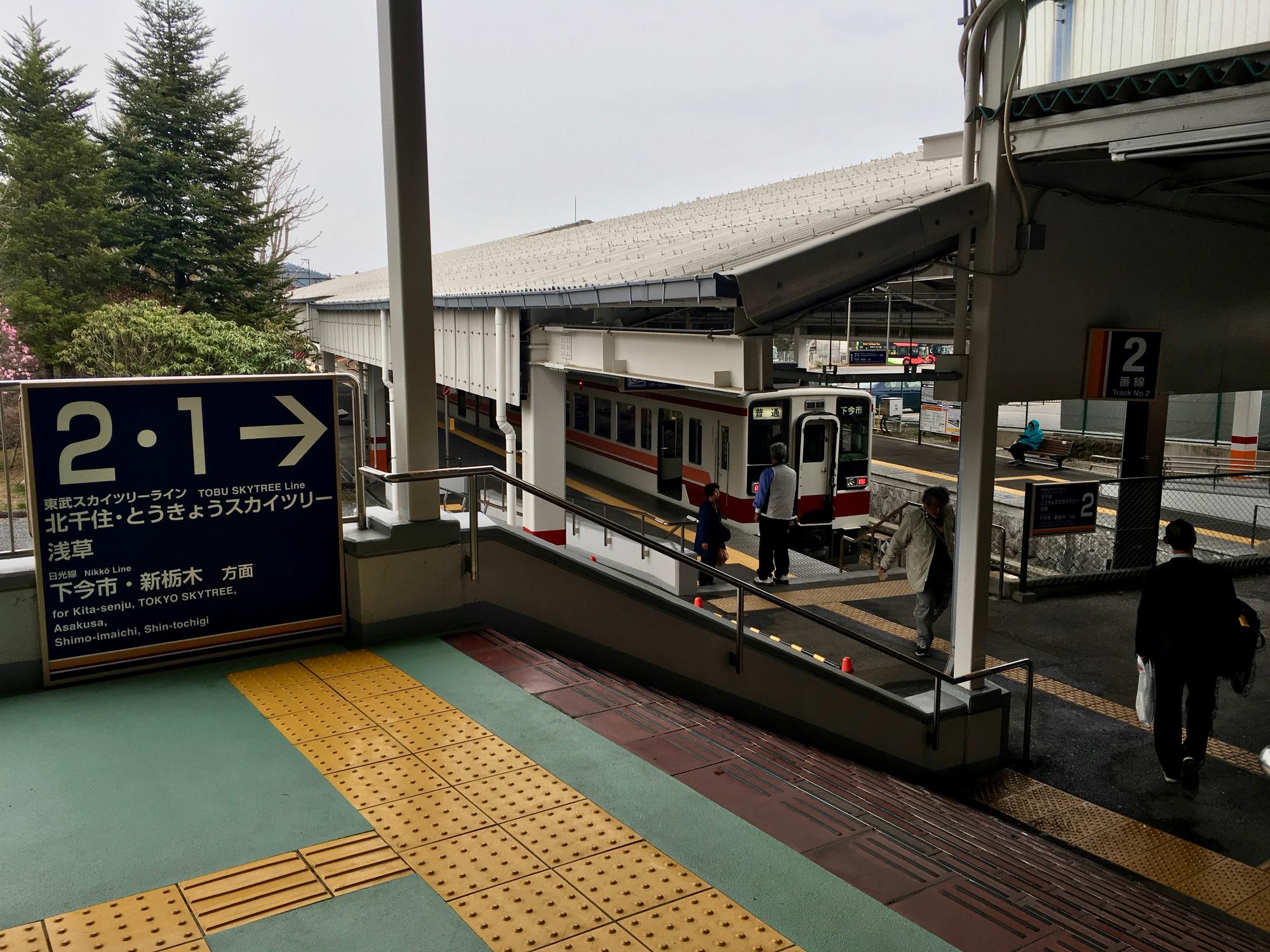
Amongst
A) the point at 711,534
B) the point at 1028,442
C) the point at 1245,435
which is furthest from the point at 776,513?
the point at 1028,442

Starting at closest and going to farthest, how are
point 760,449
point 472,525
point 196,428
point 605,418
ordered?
point 196,428 → point 472,525 → point 760,449 → point 605,418

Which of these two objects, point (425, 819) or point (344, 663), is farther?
point (344, 663)

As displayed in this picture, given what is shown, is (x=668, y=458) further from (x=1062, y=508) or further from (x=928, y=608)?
(x=928, y=608)

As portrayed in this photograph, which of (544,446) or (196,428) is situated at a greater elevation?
(196,428)

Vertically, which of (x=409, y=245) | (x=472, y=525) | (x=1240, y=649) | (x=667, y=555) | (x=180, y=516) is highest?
(x=409, y=245)

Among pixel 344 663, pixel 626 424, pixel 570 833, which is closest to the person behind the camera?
pixel 570 833

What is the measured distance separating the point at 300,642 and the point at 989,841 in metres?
3.83

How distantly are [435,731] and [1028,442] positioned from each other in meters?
28.4

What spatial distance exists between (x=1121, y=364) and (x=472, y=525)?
209 inches

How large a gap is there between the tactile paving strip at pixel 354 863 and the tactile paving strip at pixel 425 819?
2.5 inches

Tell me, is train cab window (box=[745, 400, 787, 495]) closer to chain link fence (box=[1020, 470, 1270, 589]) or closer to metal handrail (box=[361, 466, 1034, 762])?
chain link fence (box=[1020, 470, 1270, 589])

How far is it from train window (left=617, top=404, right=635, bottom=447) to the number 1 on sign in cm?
1365

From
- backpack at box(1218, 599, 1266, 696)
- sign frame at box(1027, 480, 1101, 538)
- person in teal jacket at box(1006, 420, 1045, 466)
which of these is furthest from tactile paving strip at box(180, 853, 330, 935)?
person in teal jacket at box(1006, 420, 1045, 466)

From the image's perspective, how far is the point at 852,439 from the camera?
1591 centimetres
